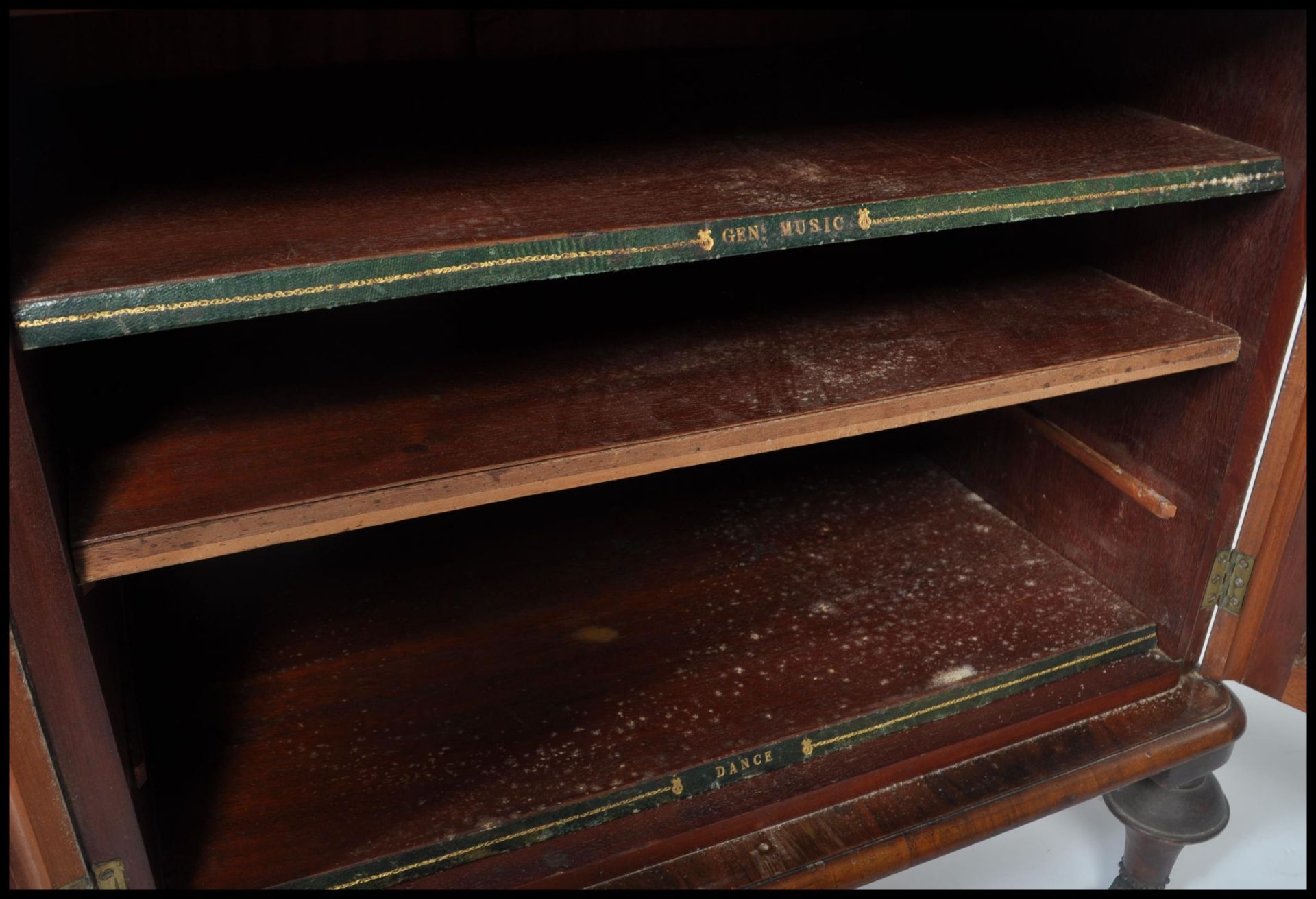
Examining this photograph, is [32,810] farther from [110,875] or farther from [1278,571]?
[1278,571]

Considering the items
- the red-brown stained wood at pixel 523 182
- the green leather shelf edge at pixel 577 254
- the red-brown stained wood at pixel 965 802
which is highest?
the red-brown stained wood at pixel 523 182

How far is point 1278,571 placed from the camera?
1.16m

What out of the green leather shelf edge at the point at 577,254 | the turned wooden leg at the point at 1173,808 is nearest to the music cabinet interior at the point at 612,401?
the green leather shelf edge at the point at 577,254

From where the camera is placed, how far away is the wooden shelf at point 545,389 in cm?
85

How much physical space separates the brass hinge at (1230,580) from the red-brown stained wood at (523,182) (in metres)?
0.38

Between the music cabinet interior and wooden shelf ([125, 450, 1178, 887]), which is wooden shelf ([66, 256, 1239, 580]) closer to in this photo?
the music cabinet interior

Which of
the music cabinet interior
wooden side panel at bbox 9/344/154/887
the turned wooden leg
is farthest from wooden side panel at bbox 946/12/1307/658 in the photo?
wooden side panel at bbox 9/344/154/887

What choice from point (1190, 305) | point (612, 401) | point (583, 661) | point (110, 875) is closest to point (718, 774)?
point (583, 661)

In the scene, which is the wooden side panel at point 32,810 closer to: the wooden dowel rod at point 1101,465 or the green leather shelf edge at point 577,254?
the green leather shelf edge at point 577,254

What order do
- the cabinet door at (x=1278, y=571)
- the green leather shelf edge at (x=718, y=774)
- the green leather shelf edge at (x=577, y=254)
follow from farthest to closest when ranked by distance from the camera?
the cabinet door at (x=1278, y=571) → the green leather shelf edge at (x=718, y=774) → the green leather shelf edge at (x=577, y=254)

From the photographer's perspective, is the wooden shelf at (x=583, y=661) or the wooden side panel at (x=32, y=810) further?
the wooden shelf at (x=583, y=661)

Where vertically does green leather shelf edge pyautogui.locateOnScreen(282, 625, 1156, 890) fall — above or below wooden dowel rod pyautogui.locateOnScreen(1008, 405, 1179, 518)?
below

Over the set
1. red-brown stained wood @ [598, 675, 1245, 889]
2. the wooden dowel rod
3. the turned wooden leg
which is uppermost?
the wooden dowel rod

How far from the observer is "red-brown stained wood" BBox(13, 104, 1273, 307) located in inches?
30.8
